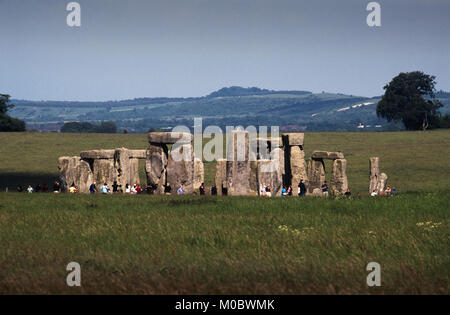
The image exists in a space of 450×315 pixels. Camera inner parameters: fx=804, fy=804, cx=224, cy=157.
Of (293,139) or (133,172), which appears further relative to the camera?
(133,172)

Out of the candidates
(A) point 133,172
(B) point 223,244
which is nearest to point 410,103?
(A) point 133,172

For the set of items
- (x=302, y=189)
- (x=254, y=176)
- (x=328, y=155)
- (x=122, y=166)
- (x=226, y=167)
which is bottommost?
(x=302, y=189)

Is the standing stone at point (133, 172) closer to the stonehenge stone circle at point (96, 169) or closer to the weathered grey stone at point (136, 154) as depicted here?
the stonehenge stone circle at point (96, 169)

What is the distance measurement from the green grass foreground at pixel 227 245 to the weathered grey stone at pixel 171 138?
6.91 metres

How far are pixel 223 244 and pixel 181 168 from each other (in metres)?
15.3

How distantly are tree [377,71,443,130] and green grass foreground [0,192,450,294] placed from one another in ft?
241

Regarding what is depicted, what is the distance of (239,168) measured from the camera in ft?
108

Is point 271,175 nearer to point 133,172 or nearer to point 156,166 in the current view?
point 156,166

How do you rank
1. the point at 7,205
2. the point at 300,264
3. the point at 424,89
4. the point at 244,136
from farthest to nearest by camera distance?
the point at 424,89
the point at 244,136
the point at 7,205
the point at 300,264

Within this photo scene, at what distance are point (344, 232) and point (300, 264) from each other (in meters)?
4.19

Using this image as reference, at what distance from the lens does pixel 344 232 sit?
19375 millimetres
